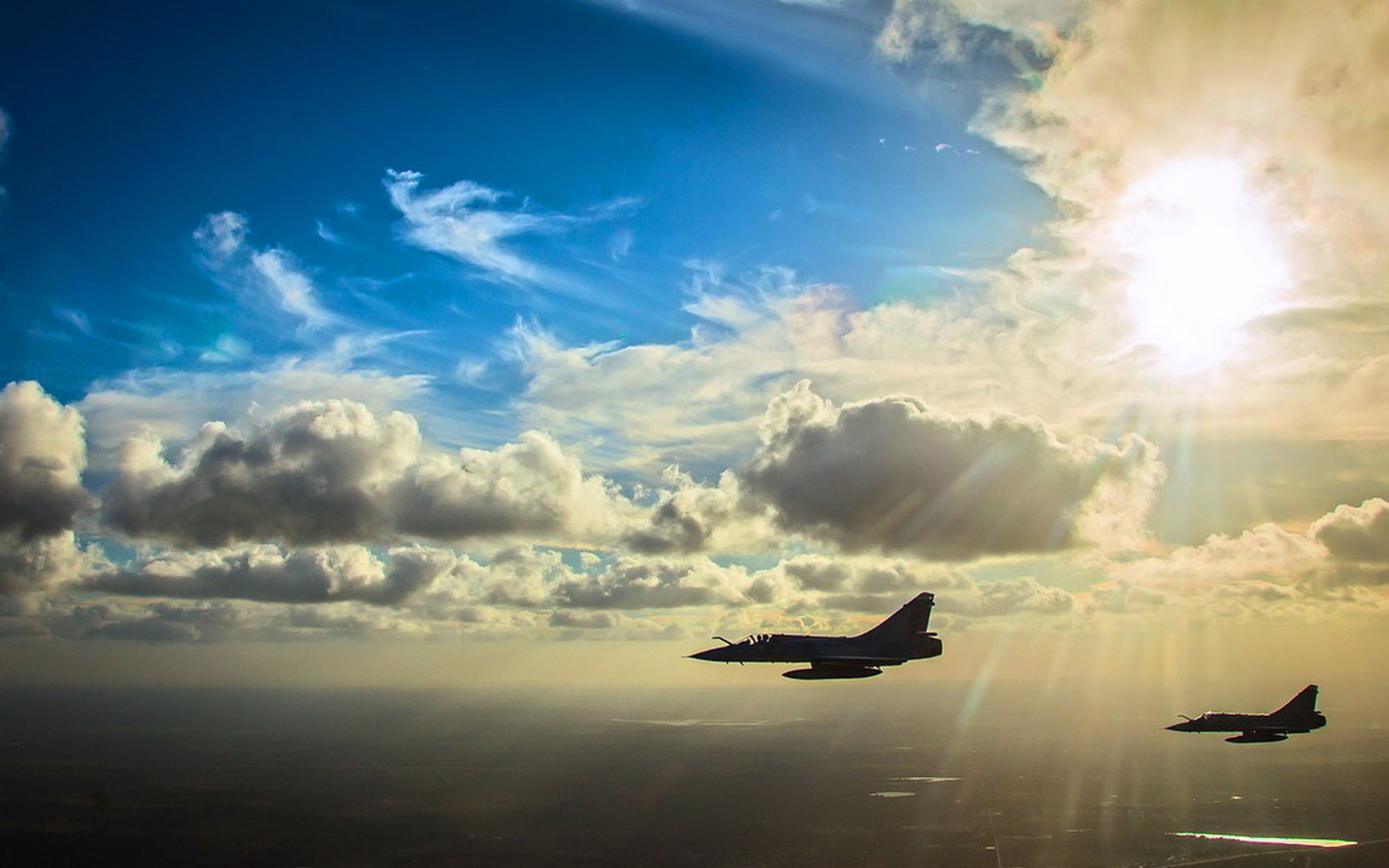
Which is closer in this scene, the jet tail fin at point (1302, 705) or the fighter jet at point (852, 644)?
the fighter jet at point (852, 644)

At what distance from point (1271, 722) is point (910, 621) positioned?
81.5m

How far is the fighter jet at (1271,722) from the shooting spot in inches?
4857

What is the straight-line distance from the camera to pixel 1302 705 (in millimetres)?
128750

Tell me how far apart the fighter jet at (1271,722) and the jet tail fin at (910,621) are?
2517 inches

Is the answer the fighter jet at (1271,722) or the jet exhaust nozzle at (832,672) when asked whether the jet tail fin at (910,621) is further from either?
the fighter jet at (1271,722)

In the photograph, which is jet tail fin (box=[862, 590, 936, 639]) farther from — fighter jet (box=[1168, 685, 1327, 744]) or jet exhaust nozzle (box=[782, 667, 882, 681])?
fighter jet (box=[1168, 685, 1327, 744])

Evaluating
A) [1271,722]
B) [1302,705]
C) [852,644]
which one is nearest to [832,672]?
[852,644]

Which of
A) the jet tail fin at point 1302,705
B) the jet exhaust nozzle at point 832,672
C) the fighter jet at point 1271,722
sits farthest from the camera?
the jet tail fin at point 1302,705

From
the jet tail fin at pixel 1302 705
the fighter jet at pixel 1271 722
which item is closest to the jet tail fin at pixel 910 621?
the fighter jet at pixel 1271 722

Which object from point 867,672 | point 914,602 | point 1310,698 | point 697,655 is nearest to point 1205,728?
point 1310,698

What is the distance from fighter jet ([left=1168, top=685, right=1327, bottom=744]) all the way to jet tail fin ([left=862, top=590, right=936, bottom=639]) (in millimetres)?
63943

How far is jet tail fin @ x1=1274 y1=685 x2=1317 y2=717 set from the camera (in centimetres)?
12688

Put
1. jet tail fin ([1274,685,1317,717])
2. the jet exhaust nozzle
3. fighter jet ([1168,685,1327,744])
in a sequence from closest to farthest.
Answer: the jet exhaust nozzle, fighter jet ([1168,685,1327,744]), jet tail fin ([1274,685,1317,717])

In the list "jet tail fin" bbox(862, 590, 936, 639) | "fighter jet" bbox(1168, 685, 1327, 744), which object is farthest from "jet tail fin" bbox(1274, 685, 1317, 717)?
"jet tail fin" bbox(862, 590, 936, 639)
